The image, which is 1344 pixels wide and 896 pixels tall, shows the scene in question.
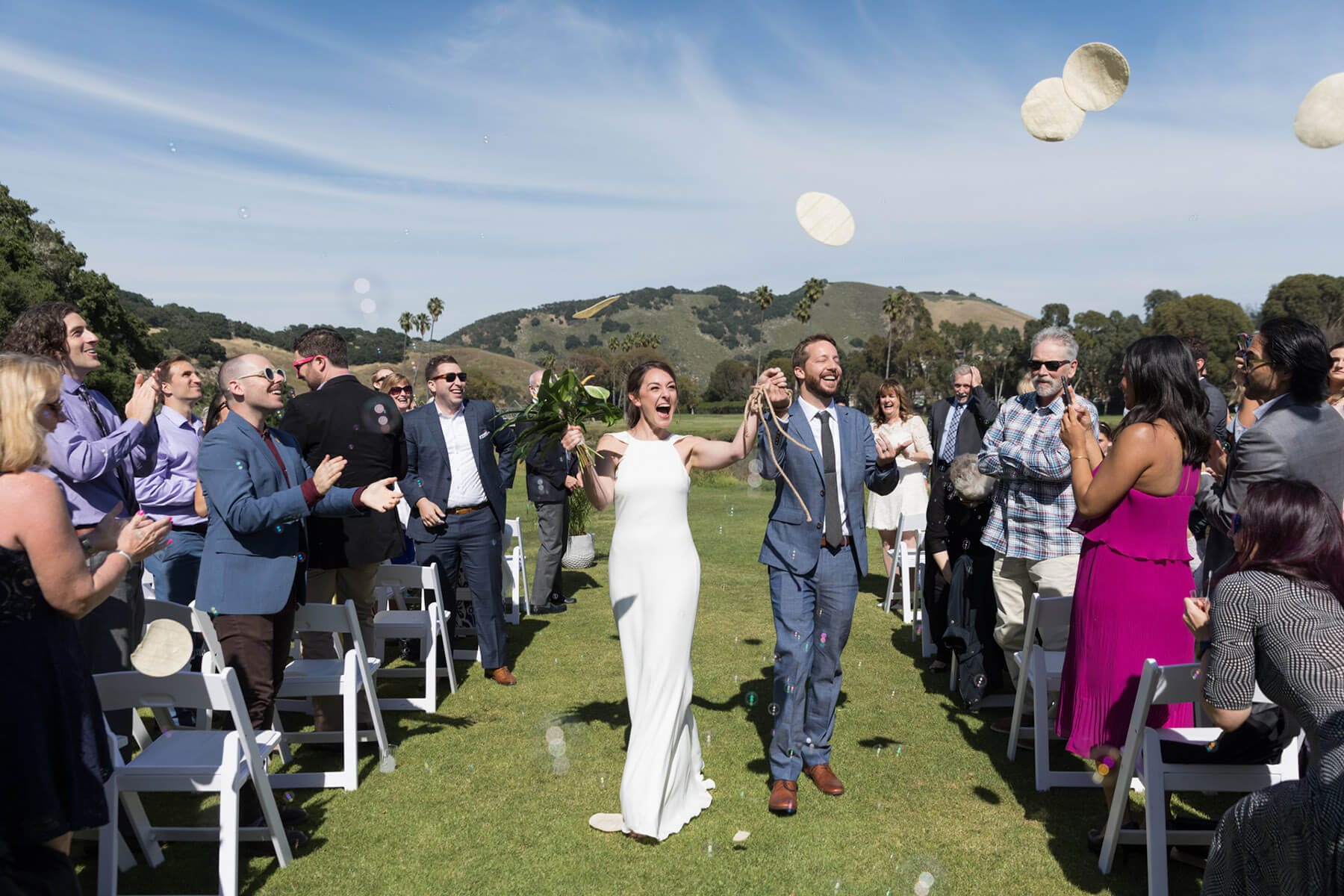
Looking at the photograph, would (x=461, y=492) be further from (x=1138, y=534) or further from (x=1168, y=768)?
(x=1168, y=768)

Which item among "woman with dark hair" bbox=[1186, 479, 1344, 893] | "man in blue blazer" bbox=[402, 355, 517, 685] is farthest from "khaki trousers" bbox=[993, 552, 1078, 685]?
"man in blue blazer" bbox=[402, 355, 517, 685]

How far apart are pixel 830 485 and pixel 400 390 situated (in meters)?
5.87

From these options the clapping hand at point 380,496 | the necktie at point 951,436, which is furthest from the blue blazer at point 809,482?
the clapping hand at point 380,496

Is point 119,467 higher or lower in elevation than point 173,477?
higher

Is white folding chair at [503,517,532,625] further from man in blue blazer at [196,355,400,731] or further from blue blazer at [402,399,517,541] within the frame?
man in blue blazer at [196,355,400,731]

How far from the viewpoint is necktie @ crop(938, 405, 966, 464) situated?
21.6ft

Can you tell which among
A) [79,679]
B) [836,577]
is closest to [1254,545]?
[836,577]

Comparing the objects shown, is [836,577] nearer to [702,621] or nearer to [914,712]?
[914,712]

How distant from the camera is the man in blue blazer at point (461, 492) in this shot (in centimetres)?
661

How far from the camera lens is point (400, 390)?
891 centimetres

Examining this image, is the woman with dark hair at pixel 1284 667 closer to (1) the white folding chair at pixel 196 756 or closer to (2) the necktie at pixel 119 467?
(1) the white folding chair at pixel 196 756

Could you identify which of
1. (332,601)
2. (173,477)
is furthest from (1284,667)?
(173,477)

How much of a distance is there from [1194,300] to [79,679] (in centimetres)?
11038

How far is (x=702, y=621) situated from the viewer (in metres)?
8.79
